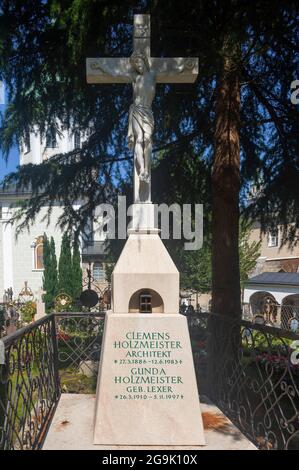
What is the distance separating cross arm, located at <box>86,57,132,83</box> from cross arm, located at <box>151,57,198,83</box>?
0.28m

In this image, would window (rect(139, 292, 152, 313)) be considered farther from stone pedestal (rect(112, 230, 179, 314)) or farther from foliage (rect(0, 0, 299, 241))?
foliage (rect(0, 0, 299, 241))

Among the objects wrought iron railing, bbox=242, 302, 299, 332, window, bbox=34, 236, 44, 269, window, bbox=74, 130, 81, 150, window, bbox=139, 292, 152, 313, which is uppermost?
window, bbox=74, 130, 81, 150

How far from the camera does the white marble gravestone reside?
353cm

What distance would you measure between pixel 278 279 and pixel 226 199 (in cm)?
1760

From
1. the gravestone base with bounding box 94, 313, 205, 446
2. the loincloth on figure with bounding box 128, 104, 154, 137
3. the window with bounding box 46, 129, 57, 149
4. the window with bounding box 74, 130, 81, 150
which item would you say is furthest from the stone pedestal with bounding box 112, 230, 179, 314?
the window with bounding box 74, 130, 81, 150

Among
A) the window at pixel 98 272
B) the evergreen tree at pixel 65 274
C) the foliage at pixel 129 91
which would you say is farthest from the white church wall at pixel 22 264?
the foliage at pixel 129 91

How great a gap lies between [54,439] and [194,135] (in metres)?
4.84

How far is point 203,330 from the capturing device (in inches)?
328

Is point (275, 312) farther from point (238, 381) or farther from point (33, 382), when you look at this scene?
point (33, 382)

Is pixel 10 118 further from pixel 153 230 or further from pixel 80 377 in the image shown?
pixel 80 377

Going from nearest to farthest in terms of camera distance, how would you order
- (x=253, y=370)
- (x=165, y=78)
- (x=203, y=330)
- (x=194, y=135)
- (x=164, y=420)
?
1. (x=164, y=420)
2. (x=165, y=78)
3. (x=194, y=135)
4. (x=253, y=370)
5. (x=203, y=330)

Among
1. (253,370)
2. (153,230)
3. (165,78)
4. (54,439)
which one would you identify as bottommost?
(253,370)

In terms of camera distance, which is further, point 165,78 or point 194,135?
point 194,135
